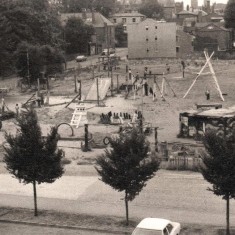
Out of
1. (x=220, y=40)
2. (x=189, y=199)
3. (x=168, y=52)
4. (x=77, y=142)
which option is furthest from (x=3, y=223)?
(x=220, y=40)

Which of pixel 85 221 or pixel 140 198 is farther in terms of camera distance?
pixel 140 198

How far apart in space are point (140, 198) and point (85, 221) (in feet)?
13.6

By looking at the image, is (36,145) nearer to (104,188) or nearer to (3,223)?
(3,223)

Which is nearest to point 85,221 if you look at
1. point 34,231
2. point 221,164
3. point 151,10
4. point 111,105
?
point 34,231

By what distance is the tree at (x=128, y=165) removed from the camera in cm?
2228

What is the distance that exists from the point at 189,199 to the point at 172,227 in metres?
5.90

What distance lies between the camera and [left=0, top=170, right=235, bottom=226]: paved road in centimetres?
2434

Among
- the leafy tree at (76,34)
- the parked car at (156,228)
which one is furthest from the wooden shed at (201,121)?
the leafy tree at (76,34)

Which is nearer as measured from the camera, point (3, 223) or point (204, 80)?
point (3, 223)

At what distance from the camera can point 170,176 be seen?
3058 cm

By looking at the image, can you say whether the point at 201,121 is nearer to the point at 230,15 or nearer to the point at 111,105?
the point at 111,105

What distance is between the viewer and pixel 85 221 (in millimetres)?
23375

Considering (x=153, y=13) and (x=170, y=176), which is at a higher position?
(x=153, y=13)

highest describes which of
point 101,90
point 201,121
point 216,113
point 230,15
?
point 230,15
